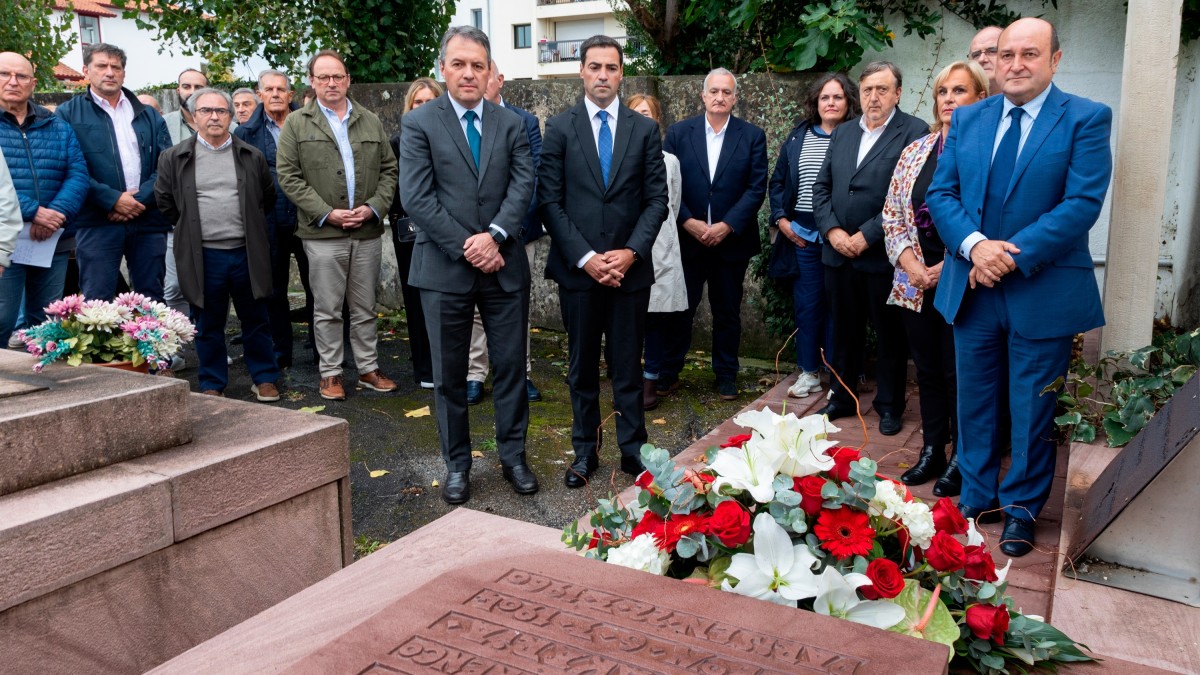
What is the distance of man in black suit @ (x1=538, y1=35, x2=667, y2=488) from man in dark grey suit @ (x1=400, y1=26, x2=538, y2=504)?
0.22 m

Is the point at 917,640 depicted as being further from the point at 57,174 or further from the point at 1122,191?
the point at 57,174

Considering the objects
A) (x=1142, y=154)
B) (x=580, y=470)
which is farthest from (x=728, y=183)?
(x=1142, y=154)

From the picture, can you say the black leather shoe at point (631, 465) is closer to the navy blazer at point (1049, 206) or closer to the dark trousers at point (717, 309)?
the dark trousers at point (717, 309)

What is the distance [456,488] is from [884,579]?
3.25m

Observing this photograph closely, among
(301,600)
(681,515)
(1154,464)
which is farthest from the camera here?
(1154,464)

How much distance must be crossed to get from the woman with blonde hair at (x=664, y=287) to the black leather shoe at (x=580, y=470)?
1.22 m

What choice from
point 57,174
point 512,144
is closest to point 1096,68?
point 512,144

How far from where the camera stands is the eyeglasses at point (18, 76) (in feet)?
19.9

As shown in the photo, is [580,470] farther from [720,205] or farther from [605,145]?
[720,205]

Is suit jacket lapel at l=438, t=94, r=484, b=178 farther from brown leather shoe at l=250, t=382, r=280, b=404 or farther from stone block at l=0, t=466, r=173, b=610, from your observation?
brown leather shoe at l=250, t=382, r=280, b=404

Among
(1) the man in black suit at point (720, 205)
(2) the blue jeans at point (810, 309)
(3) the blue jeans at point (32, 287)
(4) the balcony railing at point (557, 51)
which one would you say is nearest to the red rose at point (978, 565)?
(2) the blue jeans at point (810, 309)

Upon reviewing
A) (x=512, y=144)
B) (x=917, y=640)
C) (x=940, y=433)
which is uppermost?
(x=512, y=144)

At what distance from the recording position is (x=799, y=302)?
6434 millimetres

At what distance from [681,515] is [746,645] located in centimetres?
39
